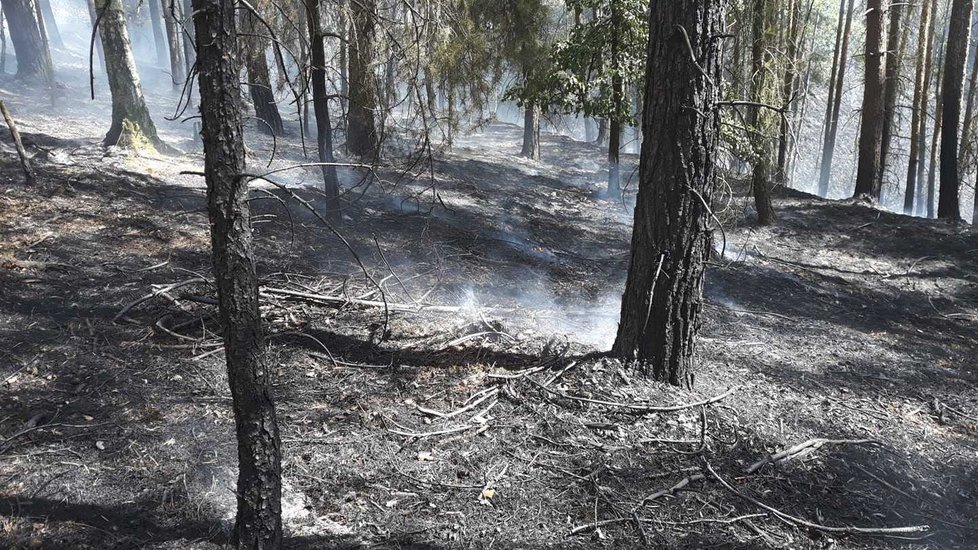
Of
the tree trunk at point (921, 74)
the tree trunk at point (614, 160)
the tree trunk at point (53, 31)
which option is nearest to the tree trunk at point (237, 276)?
the tree trunk at point (614, 160)

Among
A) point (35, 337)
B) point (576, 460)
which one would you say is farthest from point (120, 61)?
point (576, 460)

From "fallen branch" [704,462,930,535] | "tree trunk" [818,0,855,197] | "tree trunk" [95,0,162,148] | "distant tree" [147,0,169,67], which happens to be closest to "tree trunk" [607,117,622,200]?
"tree trunk" [95,0,162,148]

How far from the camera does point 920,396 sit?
550cm

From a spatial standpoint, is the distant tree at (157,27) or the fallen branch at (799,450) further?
the distant tree at (157,27)

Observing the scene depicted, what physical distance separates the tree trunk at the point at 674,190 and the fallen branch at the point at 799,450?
0.88 meters

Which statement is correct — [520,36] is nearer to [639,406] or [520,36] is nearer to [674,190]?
[674,190]

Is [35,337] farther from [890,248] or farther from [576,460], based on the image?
[890,248]

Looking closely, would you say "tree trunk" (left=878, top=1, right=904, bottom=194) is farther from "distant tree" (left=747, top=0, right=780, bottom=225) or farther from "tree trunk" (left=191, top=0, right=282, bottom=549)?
"tree trunk" (left=191, top=0, right=282, bottom=549)

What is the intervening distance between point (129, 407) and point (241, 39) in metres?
4.99

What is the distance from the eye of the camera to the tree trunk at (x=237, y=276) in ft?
8.89

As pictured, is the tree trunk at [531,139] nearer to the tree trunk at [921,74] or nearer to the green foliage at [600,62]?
the green foliage at [600,62]

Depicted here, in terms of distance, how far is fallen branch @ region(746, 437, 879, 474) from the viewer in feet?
A: 13.6

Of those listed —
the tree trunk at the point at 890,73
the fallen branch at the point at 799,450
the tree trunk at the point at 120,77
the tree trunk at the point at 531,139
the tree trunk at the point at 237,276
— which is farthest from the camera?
the tree trunk at the point at 531,139

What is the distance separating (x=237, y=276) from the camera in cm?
286
